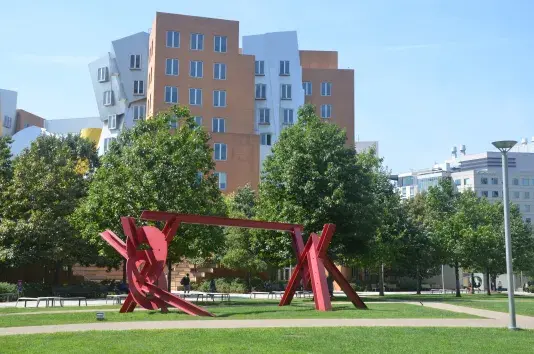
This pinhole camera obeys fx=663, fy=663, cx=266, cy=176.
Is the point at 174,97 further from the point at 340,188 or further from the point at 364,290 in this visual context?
the point at 340,188

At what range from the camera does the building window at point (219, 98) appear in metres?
73.2

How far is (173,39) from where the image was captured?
2837 inches

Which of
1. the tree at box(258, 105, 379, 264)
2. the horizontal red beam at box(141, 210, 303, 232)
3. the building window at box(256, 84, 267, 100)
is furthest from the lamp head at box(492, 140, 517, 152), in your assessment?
the building window at box(256, 84, 267, 100)

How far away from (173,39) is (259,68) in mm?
12886

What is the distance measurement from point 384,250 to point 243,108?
1328 inches

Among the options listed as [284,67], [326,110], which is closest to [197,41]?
[284,67]

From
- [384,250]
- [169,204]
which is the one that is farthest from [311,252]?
[384,250]

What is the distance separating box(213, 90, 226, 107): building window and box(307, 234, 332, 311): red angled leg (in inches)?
1902

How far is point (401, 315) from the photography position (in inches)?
918

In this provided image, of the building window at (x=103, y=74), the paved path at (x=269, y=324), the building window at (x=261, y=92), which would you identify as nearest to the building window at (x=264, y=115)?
the building window at (x=261, y=92)

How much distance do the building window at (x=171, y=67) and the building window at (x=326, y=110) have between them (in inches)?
815

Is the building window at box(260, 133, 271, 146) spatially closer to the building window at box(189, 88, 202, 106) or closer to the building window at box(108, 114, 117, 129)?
the building window at box(189, 88, 202, 106)

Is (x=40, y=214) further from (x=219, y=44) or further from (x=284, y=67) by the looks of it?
(x=284, y=67)

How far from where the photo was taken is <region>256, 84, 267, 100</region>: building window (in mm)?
79562
